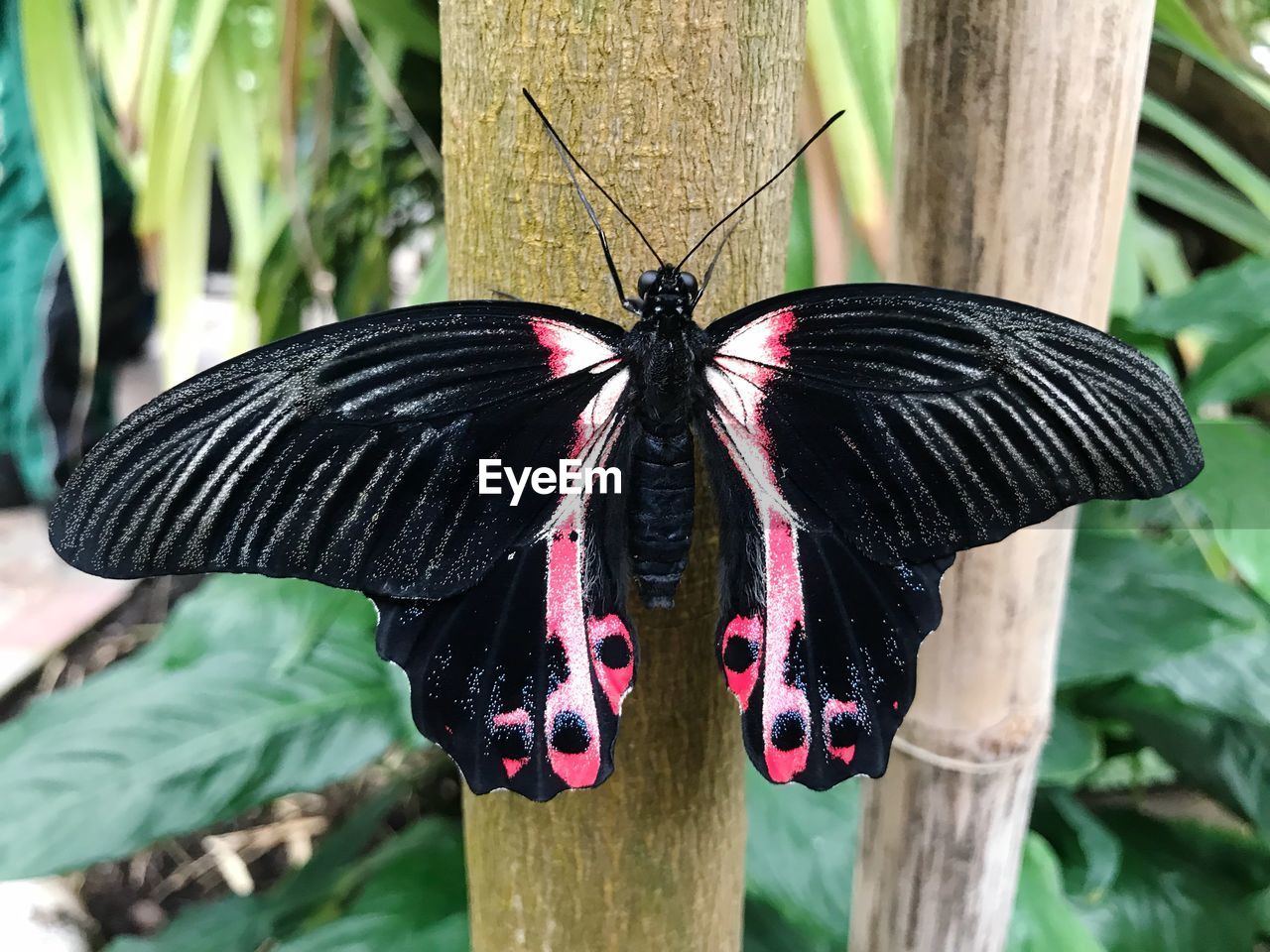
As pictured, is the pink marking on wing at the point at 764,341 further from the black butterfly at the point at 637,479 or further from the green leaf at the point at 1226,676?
the green leaf at the point at 1226,676

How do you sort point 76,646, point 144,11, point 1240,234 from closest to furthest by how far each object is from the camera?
point 144,11 → point 1240,234 → point 76,646

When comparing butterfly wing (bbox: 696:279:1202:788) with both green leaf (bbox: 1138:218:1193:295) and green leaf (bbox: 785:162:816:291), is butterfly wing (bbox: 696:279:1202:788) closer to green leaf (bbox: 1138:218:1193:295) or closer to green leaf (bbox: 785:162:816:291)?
green leaf (bbox: 785:162:816:291)

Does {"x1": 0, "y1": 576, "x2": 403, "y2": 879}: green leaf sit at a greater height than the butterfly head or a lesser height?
lesser

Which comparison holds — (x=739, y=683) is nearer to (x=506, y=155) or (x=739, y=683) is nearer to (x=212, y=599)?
(x=506, y=155)

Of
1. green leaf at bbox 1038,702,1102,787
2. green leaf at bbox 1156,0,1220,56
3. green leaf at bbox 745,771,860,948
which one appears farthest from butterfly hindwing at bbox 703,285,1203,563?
green leaf at bbox 1156,0,1220,56

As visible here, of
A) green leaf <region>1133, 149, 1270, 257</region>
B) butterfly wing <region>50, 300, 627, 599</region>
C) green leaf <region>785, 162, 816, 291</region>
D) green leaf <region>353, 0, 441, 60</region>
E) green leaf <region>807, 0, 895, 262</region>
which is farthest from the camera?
green leaf <region>1133, 149, 1270, 257</region>

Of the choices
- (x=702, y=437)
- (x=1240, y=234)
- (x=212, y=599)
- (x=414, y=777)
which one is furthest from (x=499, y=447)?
(x=1240, y=234)

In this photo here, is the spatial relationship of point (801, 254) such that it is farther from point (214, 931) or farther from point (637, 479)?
point (214, 931)
